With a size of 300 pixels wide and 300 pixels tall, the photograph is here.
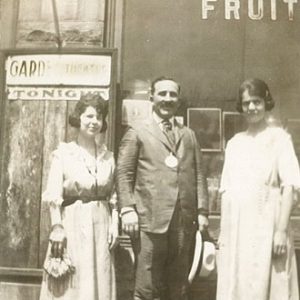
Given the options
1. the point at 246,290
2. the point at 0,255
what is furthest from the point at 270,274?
the point at 0,255

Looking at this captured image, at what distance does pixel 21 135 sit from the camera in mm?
3703

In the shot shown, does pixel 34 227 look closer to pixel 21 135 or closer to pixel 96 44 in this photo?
pixel 21 135

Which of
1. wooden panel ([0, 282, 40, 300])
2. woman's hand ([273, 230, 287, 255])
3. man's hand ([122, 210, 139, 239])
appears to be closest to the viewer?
woman's hand ([273, 230, 287, 255])

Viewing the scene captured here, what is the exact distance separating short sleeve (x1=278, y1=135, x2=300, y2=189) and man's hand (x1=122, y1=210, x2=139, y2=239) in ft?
2.73

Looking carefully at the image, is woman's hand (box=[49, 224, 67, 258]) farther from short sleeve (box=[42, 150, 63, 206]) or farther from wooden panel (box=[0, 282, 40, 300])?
wooden panel (box=[0, 282, 40, 300])

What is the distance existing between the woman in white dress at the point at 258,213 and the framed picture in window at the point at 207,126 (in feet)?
2.49

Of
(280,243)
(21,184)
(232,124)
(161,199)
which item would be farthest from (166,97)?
(21,184)

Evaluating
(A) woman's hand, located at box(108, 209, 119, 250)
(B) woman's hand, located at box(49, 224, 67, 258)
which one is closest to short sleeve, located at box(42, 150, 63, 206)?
(B) woman's hand, located at box(49, 224, 67, 258)

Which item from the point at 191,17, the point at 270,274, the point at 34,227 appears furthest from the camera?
the point at 191,17

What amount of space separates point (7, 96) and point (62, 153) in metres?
0.96

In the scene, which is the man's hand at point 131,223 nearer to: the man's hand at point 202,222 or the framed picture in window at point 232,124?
the man's hand at point 202,222

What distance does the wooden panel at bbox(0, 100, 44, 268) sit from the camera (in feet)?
12.0

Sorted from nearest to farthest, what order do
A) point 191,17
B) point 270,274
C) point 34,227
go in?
point 270,274, point 34,227, point 191,17

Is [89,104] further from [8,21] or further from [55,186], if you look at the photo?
[8,21]
